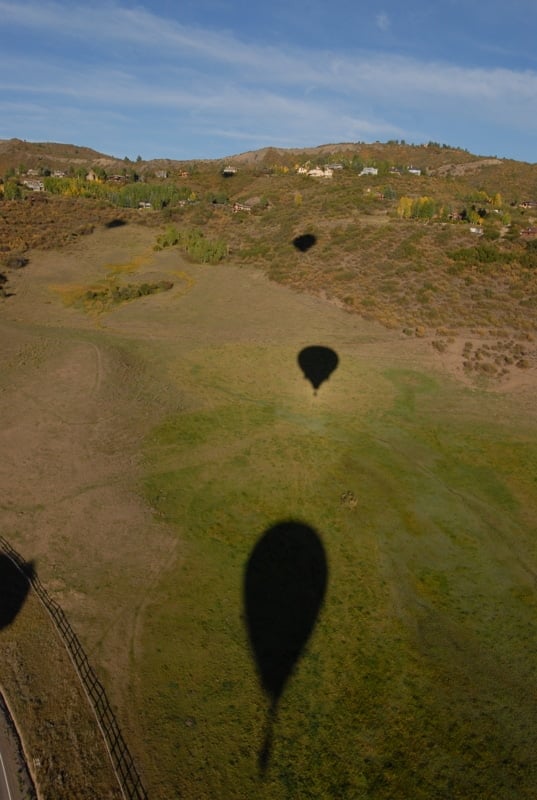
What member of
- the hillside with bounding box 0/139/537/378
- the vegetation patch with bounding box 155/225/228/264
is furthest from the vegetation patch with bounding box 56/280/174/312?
the hillside with bounding box 0/139/537/378

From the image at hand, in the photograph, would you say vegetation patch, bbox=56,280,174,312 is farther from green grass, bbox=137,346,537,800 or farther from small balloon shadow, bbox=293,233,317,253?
green grass, bbox=137,346,537,800

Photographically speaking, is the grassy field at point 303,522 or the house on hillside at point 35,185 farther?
the house on hillside at point 35,185

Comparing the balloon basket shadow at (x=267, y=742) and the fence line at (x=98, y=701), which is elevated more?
the fence line at (x=98, y=701)

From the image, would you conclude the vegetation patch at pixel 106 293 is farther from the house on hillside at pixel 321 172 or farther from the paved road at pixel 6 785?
the house on hillside at pixel 321 172

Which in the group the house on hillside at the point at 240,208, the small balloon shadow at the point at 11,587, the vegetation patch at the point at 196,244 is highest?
the house on hillside at the point at 240,208

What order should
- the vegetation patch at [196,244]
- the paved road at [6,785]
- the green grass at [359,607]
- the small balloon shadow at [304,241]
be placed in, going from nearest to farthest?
the paved road at [6,785], the green grass at [359,607], the vegetation patch at [196,244], the small balloon shadow at [304,241]

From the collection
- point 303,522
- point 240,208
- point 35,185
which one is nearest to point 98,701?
point 303,522

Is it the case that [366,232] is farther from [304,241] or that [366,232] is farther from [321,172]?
[321,172]

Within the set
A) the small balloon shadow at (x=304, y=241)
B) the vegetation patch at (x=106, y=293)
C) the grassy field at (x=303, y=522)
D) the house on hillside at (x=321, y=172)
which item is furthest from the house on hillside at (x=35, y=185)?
the grassy field at (x=303, y=522)
